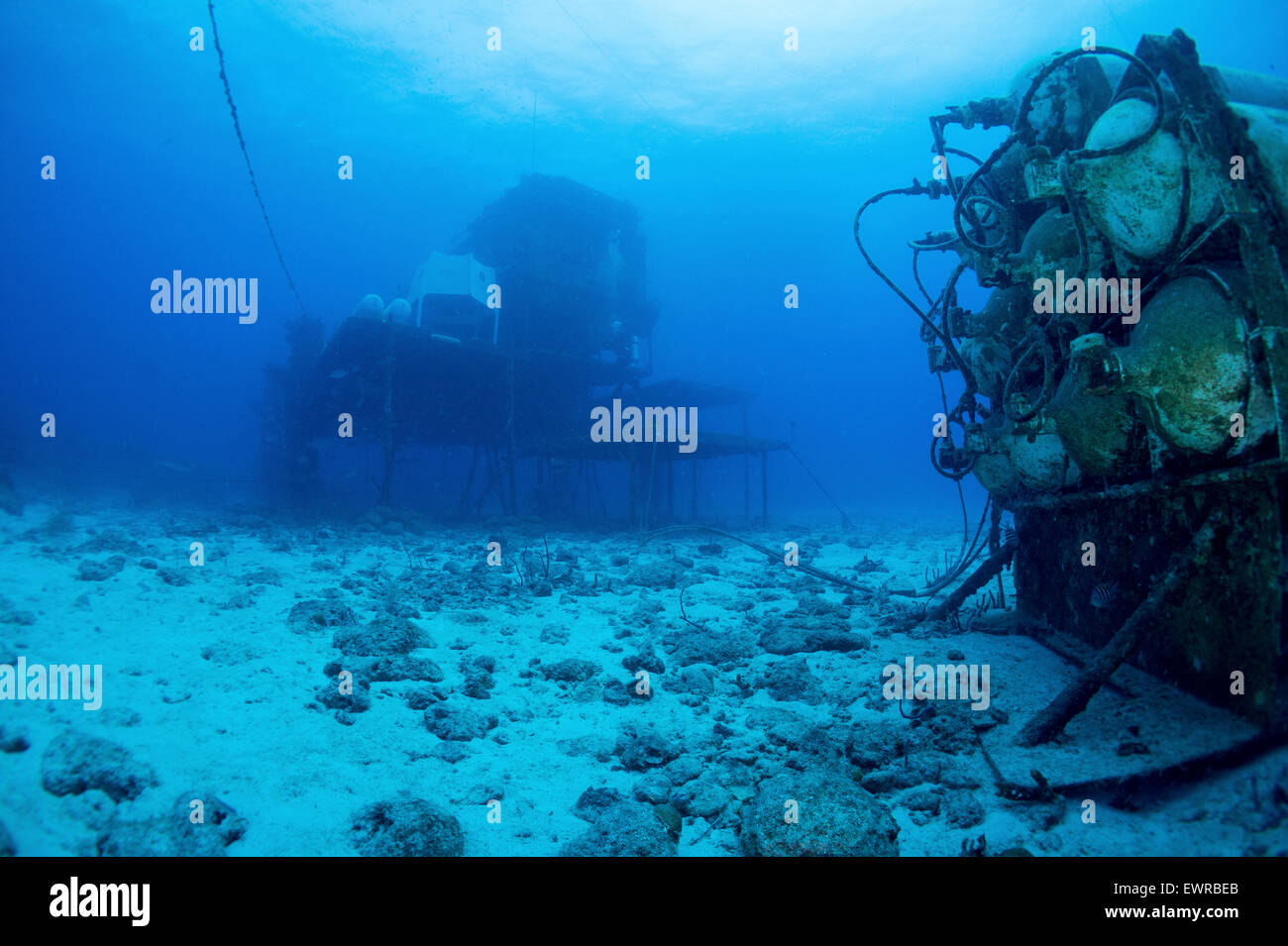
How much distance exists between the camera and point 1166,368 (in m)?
2.92

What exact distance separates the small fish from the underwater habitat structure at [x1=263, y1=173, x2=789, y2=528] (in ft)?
36.6

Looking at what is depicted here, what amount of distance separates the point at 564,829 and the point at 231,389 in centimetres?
19139

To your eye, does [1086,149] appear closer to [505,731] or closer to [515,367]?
[505,731]

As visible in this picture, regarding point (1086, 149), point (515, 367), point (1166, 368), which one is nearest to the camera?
point (1166, 368)

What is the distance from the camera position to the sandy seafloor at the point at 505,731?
2.58m

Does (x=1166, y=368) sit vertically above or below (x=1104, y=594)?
above

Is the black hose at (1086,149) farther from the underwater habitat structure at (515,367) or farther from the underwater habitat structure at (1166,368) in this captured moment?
the underwater habitat structure at (515,367)

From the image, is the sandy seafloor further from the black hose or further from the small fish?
the black hose

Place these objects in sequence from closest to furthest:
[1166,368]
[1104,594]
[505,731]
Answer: [1166,368] → [505,731] → [1104,594]

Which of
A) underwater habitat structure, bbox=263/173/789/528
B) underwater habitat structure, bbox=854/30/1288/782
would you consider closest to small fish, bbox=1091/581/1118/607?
underwater habitat structure, bbox=854/30/1288/782

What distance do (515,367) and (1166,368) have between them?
676 inches

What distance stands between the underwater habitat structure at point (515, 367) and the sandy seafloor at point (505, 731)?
9.36 metres

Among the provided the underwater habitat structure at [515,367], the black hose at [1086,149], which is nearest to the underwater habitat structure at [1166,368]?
the black hose at [1086,149]

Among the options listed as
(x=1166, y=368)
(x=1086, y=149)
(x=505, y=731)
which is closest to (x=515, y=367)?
(x=505, y=731)
